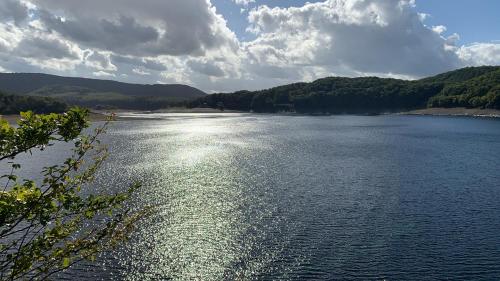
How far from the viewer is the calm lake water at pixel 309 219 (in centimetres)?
3719

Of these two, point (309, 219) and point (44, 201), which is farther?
point (309, 219)

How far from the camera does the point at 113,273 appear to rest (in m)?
36.1

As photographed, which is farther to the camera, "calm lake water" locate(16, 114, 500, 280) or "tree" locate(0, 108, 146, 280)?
"calm lake water" locate(16, 114, 500, 280)

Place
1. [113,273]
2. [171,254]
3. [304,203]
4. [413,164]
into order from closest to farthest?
[113,273] < [171,254] < [304,203] < [413,164]

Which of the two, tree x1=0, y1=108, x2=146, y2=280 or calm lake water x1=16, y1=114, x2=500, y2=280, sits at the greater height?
tree x1=0, y1=108, x2=146, y2=280

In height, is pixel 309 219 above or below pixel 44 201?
below

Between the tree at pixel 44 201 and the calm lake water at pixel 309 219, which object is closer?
the tree at pixel 44 201

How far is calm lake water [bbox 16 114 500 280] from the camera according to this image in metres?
37.2

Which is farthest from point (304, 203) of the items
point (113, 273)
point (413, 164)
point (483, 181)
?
point (413, 164)

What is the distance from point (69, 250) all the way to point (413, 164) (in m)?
93.0

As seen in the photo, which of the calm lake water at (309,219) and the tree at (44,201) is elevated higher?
the tree at (44,201)

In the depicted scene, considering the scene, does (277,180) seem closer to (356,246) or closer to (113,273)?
(356,246)

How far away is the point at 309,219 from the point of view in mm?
50750

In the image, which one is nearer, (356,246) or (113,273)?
(113,273)
